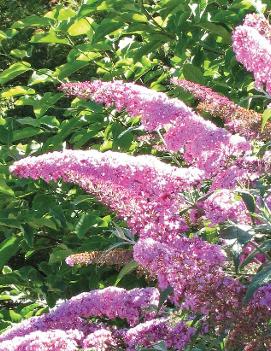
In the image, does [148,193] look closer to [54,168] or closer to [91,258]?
[54,168]

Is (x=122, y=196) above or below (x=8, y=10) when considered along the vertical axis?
above

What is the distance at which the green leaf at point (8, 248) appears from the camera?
420cm

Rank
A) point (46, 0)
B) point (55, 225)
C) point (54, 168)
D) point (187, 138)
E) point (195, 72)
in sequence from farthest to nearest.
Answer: point (46, 0)
point (55, 225)
point (195, 72)
point (187, 138)
point (54, 168)

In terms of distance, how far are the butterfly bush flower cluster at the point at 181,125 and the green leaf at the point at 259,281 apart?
0.42 m

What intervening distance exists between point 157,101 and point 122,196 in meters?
0.43

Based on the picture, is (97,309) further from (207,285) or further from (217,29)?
(217,29)

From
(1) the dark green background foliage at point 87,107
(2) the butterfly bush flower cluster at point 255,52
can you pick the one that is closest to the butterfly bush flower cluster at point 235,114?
(2) the butterfly bush flower cluster at point 255,52

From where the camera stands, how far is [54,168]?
221cm

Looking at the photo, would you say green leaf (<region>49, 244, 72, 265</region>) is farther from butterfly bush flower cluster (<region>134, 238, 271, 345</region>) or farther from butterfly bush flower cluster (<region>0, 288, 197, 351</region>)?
butterfly bush flower cluster (<region>134, 238, 271, 345</region>)

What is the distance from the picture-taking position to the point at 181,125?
240 centimetres

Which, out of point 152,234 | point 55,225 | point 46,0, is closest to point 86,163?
point 152,234

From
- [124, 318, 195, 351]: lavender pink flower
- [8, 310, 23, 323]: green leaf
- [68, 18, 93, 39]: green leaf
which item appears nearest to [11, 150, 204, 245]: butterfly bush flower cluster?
[124, 318, 195, 351]: lavender pink flower

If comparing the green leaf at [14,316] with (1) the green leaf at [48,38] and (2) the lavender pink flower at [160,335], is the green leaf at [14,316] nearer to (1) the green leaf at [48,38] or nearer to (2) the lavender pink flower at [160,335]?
(1) the green leaf at [48,38]

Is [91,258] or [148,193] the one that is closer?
[148,193]
